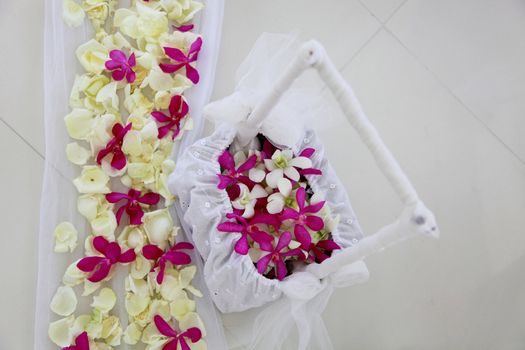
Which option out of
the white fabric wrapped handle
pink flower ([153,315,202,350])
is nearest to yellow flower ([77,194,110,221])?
pink flower ([153,315,202,350])

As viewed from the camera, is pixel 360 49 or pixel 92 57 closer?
pixel 92 57

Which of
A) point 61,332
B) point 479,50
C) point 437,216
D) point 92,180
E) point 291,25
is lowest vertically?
point 61,332

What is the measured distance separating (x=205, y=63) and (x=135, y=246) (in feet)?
1.21

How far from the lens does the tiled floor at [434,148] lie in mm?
999

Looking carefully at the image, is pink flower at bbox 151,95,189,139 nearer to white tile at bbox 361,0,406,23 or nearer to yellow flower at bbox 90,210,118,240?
yellow flower at bbox 90,210,118,240

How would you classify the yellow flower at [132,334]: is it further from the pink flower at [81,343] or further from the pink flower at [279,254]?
the pink flower at [279,254]

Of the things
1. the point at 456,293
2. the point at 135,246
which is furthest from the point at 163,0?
the point at 456,293

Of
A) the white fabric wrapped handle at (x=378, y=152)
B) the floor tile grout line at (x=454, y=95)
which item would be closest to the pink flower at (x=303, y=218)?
the white fabric wrapped handle at (x=378, y=152)

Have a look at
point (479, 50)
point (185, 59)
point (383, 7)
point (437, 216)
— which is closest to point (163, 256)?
point (185, 59)

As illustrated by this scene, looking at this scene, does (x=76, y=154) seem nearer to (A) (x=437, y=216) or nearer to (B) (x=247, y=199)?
(B) (x=247, y=199)

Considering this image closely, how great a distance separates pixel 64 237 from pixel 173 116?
29 centimetres

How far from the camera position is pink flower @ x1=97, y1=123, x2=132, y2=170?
84 centimetres

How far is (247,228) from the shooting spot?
72cm

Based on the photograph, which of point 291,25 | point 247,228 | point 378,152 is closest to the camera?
point 378,152
